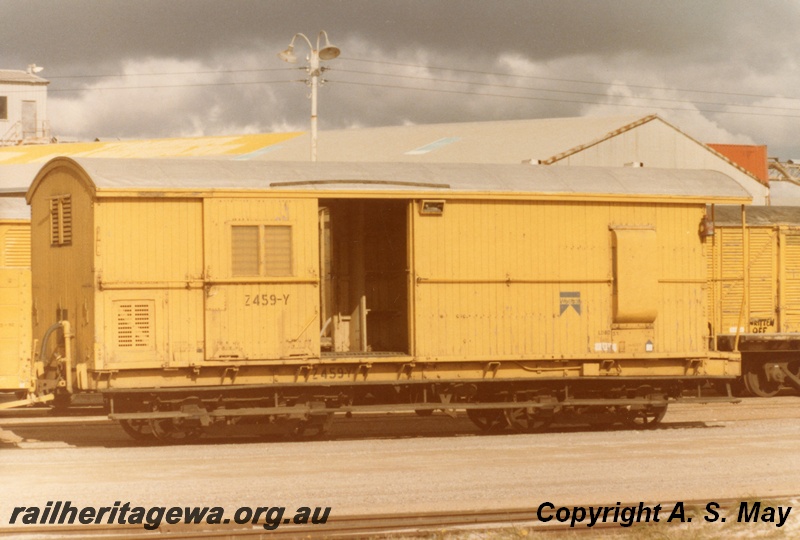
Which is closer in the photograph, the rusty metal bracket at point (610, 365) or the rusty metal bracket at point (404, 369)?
the rusty metal bracket at point (404, 369)

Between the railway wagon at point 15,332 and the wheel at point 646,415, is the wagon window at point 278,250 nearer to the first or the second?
the railway wagon at point 15,332

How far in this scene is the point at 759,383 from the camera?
79.4 feet

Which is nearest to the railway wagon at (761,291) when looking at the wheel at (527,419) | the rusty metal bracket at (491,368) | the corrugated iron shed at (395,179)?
the corrugated iron shed at (395,179)

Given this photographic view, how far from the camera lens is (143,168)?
16.2 meters

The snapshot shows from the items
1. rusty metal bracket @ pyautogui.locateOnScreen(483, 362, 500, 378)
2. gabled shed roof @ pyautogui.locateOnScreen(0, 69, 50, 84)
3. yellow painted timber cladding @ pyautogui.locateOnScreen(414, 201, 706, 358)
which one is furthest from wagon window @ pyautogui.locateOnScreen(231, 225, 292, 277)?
gabled shed roof @ pyautogui.locateOnScreen(0, 69, 50, 84)

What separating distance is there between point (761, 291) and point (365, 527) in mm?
15174

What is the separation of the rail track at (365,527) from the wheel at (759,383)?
43.4ft

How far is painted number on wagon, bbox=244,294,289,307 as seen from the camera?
16.3 meters

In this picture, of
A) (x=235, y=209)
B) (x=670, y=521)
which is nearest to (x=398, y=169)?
(x=235, y=209)

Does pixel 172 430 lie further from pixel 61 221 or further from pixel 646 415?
pixel 646 415

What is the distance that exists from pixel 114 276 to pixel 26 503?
4596 mm

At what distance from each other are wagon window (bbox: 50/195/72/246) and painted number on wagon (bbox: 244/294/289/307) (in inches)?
114

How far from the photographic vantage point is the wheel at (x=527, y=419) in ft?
58.5

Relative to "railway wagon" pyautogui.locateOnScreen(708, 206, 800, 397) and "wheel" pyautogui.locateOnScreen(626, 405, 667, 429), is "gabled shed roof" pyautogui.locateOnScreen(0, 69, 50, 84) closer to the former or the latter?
"railway wagon" pyautogui.locateOnScreen(708, 206, 800, 397)
